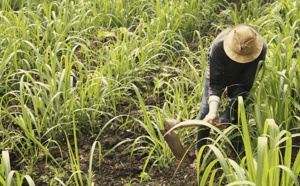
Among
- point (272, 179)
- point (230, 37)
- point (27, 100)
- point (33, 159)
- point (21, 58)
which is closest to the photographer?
point (272, 179)

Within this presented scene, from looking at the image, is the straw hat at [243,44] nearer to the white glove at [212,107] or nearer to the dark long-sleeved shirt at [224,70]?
the dark long-sleeved shirt at [224,70]

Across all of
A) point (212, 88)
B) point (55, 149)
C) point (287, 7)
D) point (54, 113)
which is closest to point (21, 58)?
point (54, 113)

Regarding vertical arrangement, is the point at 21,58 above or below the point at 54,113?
above

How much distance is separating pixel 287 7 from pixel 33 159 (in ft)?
8.84

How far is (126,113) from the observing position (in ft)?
11.0

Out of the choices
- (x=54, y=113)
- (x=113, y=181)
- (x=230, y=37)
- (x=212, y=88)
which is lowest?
(x=113, y=181)

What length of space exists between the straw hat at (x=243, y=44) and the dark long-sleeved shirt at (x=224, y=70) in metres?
0.10

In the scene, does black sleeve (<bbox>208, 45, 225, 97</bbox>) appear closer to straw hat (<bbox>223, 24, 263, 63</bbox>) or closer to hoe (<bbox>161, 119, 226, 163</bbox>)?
straw hat (<bbox>223, 24, 263, 63</bbox>)

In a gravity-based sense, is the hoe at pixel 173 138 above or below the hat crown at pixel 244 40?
below

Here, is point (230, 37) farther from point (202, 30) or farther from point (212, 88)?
point (202, 30)

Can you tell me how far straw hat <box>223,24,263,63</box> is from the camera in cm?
231

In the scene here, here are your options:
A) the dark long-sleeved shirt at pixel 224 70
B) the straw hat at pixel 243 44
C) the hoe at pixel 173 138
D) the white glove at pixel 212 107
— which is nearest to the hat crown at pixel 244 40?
the straw hat at pixel 243 44

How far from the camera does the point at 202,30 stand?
4535 mm

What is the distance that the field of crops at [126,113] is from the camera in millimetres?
2260
